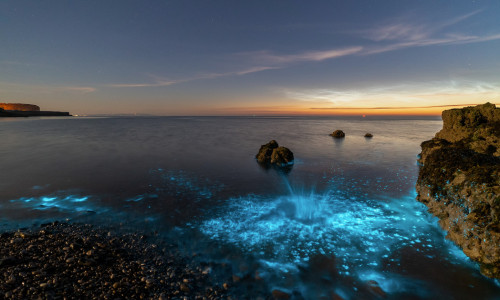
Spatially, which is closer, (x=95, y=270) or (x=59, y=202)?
(x=95, y=270)

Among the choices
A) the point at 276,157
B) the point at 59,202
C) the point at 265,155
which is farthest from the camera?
the point at 265,155

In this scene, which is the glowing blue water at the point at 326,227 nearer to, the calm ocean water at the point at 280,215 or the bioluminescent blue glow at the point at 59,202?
the calm ocean water at the point at 280,215

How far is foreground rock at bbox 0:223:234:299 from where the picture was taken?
191 inches

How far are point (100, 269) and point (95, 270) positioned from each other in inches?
4.3

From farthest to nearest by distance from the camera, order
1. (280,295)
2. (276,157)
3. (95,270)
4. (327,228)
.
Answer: (276,157) < (327,228) < (95,270) < (280,295)

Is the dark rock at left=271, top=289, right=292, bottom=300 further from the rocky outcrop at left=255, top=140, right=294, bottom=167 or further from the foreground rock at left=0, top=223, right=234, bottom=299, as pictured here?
the rocky outcrop at left=255, top=140, right=294, bottom=167

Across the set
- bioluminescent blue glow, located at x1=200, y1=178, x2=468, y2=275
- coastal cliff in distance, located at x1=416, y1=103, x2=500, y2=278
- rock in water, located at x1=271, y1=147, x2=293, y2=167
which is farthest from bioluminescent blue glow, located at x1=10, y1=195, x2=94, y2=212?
coastal cliff in distance, located at x1=416, y1=103, x2=500, y2=278

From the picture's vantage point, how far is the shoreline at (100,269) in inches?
192

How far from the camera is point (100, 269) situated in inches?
219

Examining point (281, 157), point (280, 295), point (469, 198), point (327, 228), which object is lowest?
point (280, 295)

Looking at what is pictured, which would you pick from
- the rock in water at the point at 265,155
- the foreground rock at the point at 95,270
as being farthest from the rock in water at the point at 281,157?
the foreground rock at the point at 95,270

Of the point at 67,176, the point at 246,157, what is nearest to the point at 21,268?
the point at 67,176

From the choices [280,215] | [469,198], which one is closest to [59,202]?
[280,215]

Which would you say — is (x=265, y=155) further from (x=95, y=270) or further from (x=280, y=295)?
(x=95, y=270)
